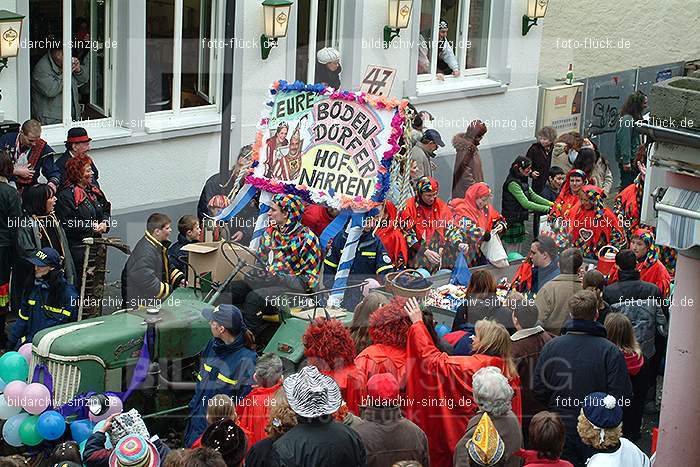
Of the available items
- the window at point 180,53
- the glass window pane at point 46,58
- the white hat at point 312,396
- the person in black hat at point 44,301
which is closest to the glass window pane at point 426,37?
the window at point 180,53

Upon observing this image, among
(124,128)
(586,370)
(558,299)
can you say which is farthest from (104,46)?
(586,370)

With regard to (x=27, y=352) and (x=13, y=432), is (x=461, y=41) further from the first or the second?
(x=13, y=432)

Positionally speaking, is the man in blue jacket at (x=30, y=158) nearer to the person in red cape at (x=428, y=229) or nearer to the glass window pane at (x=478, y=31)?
the person in red cape at (x=428, y=229)

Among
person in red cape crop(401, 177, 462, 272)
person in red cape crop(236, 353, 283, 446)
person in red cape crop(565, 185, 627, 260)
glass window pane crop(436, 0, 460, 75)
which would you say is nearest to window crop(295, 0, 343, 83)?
glass window pane crop(436, 0, 460, 75)

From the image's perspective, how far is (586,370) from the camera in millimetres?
8977

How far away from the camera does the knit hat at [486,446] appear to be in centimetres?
718

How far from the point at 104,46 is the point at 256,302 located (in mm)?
5254

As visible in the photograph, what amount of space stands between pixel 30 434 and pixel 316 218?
3705 mm

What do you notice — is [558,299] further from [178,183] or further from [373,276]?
[178,183]

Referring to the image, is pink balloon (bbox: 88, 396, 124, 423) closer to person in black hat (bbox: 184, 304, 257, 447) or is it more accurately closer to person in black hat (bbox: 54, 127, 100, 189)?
person in black hat (bbox: 184, 304, 257, 447)

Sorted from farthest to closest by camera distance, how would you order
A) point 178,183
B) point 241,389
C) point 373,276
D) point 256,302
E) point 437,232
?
point 178,183
point 437,232
point 373,276
point 256,302
point 241,389

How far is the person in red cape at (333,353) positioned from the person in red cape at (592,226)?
465 cm

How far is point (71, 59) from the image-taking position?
1370 centimetres

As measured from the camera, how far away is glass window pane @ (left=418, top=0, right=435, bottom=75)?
1734cm
